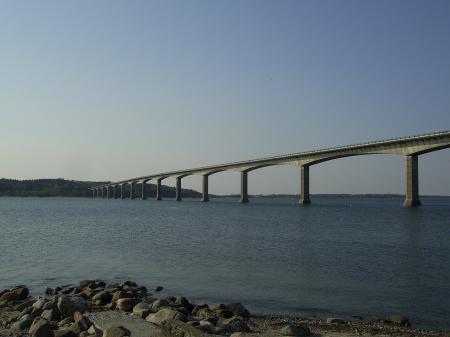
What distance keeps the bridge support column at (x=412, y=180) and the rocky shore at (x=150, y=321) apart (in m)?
56.0

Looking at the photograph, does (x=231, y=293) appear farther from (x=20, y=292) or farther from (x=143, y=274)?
(x=20, y=292)

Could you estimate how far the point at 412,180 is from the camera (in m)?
65.6

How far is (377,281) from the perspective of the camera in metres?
16.8

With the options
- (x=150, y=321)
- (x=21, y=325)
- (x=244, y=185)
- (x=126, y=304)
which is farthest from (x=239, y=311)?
→ (x=244, y=185)

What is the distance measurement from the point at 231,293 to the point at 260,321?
3519 millimetres

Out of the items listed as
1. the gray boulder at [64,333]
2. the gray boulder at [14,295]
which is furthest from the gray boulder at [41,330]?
the gray boulder at [14,295]

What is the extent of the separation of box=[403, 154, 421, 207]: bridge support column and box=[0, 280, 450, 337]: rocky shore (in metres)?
56.0

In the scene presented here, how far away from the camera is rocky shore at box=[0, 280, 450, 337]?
9492mm

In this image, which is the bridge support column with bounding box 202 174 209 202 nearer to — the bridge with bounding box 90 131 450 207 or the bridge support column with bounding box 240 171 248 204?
the bridge with bounding box 90 131 450 207

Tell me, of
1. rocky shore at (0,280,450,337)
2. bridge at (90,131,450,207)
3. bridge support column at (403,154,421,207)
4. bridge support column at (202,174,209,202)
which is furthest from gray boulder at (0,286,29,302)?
bridge support column at (202,174,209,202)

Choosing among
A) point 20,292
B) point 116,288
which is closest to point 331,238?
point 116,288

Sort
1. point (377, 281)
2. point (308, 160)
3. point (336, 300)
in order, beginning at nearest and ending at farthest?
point (336, 300) < point (377, 281) < point (308, 160)

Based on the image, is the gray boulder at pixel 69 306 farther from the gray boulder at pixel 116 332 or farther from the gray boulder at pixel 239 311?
the gray boulder at pixel 239 311

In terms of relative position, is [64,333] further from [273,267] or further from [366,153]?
[366,153]
